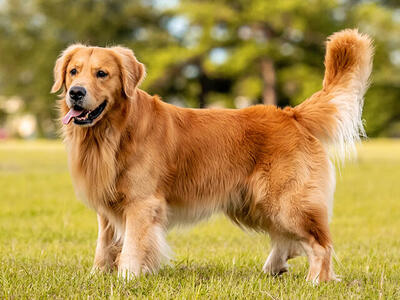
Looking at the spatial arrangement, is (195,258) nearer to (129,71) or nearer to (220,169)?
(220,169)

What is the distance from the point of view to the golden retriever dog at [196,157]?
15.1ft

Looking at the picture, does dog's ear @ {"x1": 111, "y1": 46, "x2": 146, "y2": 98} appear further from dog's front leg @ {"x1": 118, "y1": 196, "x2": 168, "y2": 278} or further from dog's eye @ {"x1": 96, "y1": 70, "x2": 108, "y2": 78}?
dog's front leg @ {"x1": 118, "y1": 196, "x2": 168, "y2": 278}

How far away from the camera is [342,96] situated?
5.25 metres

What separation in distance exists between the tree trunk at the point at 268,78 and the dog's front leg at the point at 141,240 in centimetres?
3604

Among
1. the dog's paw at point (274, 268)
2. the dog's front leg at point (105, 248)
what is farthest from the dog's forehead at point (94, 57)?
the dog's paw at point (274, 268)

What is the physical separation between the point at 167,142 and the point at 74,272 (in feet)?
4.41

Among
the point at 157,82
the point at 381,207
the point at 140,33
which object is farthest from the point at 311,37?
the point at 381,207

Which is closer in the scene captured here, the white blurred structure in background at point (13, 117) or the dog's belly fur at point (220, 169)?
the dog's belly fur at point (220, 169)

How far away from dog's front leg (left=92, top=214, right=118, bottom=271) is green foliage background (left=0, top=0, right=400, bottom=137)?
3325 cm

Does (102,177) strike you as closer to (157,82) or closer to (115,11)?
(157,82)

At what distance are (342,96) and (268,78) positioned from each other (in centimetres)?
3586

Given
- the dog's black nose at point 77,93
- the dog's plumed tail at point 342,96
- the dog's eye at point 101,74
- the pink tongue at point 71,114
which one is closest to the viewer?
the dog's black nose at point 77,93

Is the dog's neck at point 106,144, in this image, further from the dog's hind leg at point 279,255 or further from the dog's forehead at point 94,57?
the dog's hind leg at point 279,255

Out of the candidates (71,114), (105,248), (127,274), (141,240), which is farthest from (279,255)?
(71,114)
